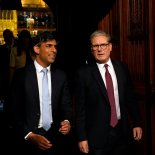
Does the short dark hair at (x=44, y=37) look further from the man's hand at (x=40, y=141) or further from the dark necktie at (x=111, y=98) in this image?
the man's hand at (x=40, y=141)

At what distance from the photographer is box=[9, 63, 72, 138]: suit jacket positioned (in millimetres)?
3625

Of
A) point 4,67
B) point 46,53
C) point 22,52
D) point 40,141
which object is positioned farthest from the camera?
point 4,67

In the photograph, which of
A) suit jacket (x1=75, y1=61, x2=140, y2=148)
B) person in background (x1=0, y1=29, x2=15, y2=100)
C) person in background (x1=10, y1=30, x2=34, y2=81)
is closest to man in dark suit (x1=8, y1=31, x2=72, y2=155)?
suit jacket (x1=75, y1=61, x2=140, y2=148)

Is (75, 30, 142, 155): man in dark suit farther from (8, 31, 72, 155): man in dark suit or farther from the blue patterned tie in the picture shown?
the blue patterned tie

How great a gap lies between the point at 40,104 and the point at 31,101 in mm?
91

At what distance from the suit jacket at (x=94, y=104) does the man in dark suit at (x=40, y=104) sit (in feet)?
0.44

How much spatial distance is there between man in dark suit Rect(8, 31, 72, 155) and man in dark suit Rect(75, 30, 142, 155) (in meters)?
0.15

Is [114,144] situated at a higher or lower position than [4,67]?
lower

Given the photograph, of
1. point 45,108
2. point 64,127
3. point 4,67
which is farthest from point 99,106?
point 4,67

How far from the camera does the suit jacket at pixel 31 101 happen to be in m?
3.62

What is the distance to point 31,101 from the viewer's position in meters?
3.62

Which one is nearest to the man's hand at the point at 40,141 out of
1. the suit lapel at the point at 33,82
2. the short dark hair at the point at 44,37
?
the suit lapel at the point at 33,82

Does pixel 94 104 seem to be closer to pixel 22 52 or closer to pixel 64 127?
pixel 64 127

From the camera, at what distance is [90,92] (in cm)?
373
